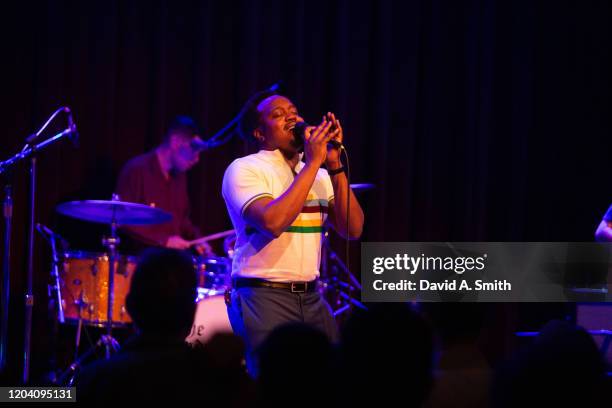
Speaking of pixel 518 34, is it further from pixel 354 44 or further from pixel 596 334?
pixel 596 334

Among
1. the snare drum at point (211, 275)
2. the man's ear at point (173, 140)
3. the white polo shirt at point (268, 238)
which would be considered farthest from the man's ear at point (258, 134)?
the man's ear at point (173, 140)

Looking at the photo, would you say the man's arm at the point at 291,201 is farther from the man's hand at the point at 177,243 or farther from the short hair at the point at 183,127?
the short hair at the point at 183,127

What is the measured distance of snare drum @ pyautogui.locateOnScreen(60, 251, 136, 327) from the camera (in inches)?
217

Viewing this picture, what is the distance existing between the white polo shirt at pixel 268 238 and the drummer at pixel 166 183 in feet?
8.11

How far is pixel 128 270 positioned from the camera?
217 inches

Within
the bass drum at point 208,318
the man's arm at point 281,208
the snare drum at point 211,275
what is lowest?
the bass drum at point 208,318

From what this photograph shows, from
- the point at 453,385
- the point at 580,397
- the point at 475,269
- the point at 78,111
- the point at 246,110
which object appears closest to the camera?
the point at 580,397

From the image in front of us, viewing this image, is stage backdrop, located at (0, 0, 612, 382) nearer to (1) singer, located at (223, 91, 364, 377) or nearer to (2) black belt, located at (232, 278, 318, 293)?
(1) singer, located at (223, 91, 364, 377)

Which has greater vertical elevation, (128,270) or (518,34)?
(518,34)

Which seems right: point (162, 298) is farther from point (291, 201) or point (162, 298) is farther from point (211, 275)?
point (211, 275)

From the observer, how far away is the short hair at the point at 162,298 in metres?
2.05

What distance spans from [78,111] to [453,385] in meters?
4.72

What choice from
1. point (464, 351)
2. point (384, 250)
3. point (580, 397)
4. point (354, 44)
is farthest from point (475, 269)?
point (580, 397)

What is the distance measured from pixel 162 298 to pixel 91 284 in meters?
3.68
